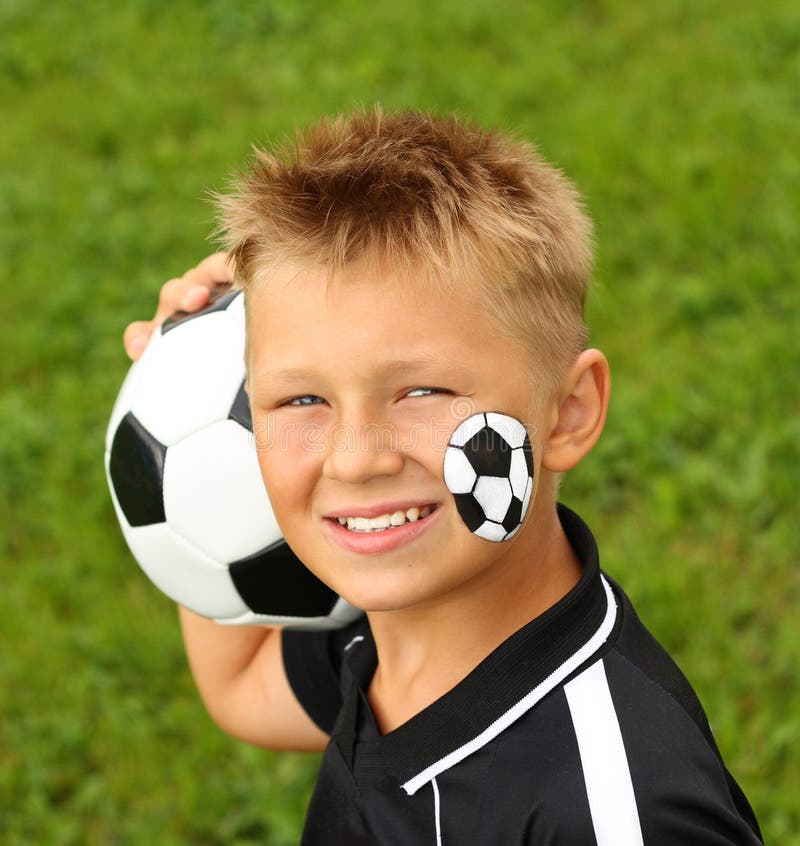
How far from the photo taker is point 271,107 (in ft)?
18.2

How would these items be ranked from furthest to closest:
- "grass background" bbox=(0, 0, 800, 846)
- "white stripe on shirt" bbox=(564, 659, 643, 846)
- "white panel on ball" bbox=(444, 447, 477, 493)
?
1. "grass background" bbox=(0, 0, 800, 846)
2. "white panel on ball" bbox=(444, 447, 477, 493)
3. "white stripe on shirt" bbox=(564, 659, 643, 846)

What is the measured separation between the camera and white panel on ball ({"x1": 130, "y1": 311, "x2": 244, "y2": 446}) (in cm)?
200

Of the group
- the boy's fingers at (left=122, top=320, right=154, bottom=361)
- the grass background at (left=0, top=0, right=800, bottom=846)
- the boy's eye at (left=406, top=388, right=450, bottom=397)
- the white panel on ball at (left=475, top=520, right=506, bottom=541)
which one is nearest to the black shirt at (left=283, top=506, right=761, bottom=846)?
the white panel on ball at (left=475, top=520, right=506, bottom=541)

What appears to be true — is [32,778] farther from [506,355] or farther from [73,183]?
[73,183]

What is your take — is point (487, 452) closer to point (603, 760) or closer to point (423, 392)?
point (423, 392)

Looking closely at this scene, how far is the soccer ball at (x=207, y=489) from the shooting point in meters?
1.97

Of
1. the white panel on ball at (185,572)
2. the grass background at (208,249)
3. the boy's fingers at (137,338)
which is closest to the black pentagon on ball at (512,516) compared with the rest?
the white panel on ball at (185,572)

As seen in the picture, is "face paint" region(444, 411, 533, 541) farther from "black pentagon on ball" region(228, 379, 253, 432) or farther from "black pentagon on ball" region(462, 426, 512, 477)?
"black pentagon on ball" region(228, 379, 253, 432)

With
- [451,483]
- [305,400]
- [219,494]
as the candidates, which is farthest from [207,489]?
[451,483]

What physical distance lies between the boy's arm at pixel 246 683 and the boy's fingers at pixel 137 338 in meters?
0.49

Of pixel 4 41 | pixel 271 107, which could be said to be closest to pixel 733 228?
pixel 271 107

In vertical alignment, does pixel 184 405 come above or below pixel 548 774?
above

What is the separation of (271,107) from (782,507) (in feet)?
10.4

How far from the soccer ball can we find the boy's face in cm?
27
